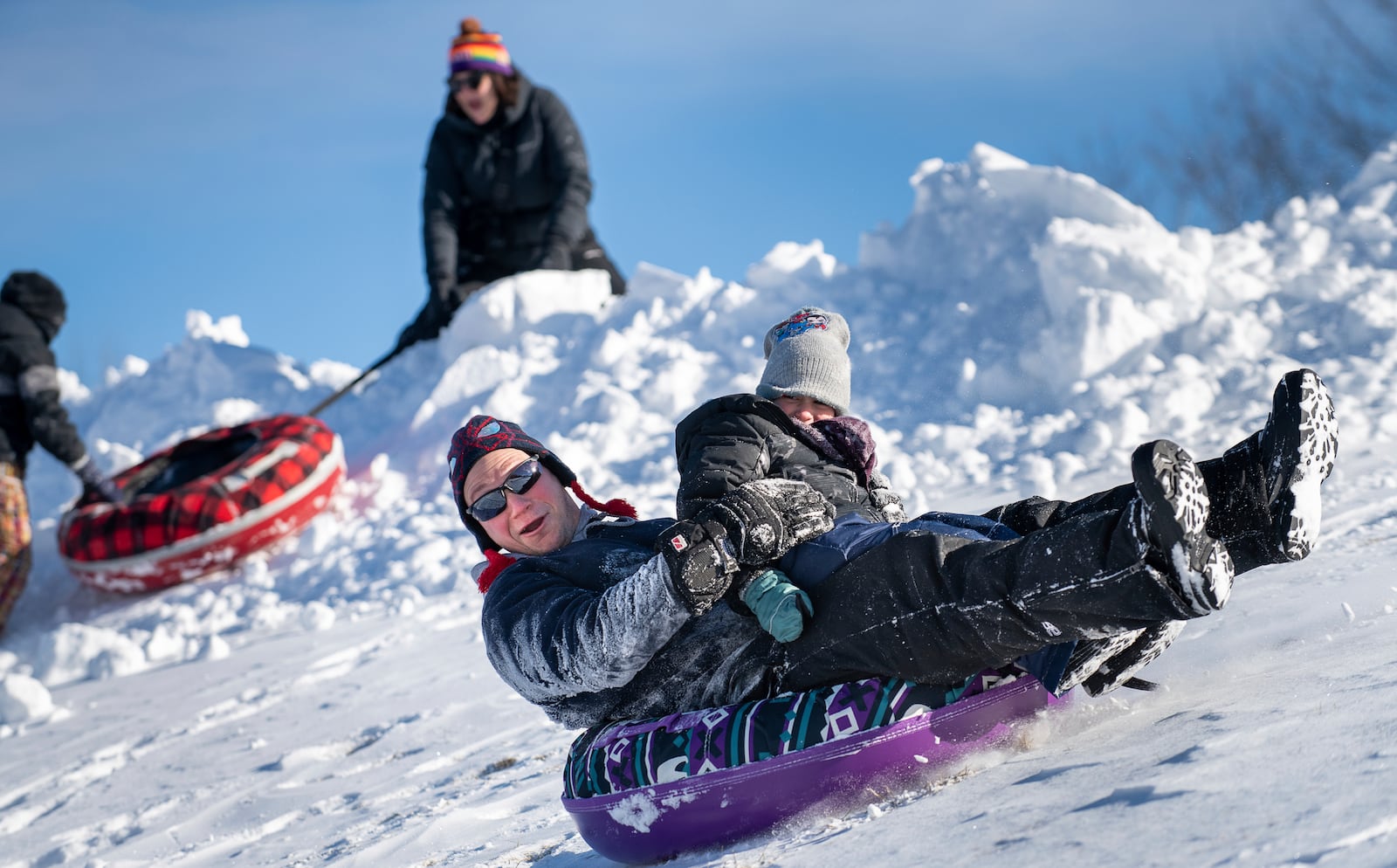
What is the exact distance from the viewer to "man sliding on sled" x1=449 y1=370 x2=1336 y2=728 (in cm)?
174

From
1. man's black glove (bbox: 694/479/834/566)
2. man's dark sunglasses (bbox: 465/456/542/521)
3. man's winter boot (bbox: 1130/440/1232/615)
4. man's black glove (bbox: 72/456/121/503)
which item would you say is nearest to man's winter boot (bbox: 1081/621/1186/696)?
man's winter boot (bbox: 1130/440/1232/615)

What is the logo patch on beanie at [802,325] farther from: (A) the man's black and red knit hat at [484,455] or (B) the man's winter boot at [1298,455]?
(B) the man's winter boot at [1298,455]

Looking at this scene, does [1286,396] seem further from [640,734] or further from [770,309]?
[770,309]

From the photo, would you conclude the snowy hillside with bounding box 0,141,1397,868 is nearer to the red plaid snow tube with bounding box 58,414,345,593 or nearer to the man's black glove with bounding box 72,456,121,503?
the red plaid snow tube with bounding box 58,414,345,593

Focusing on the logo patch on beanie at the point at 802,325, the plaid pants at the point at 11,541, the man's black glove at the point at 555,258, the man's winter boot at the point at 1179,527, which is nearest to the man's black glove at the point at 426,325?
the man's black glove at the point at 555,258

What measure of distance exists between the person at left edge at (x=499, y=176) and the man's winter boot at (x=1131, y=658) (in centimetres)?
649

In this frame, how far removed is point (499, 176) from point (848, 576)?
6836 millimetres

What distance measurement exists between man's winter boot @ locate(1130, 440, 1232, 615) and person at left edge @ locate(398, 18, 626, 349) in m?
6.85

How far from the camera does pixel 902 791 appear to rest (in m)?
2.06

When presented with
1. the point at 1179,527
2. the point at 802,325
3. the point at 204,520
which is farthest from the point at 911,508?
the point at 204,520

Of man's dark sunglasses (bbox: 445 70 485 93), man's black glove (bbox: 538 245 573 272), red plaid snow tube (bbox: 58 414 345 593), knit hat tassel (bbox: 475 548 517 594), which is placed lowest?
knit hat tassel (bbox: 475 548 517 594)

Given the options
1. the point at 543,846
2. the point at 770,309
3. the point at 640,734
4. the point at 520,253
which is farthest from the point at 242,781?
the point at 520,253

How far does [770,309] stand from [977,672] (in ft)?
18.5

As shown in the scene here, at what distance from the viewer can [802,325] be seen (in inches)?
119
